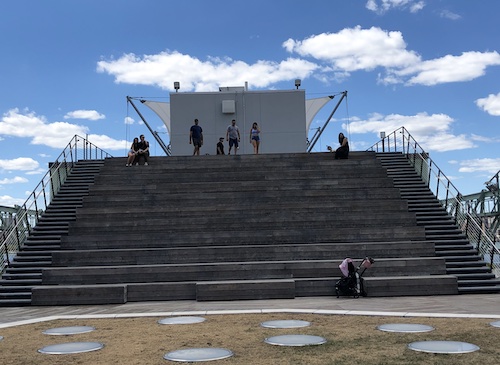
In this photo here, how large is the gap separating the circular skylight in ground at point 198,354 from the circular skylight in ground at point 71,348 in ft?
4.13

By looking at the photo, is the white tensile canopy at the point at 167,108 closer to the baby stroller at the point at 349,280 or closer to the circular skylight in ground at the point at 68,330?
the baby stroller at the point at 349,280

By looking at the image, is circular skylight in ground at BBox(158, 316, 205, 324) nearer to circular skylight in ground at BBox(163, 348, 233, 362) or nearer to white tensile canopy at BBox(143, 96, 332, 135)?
circular skylight in ground at BBox(163, 348, 233, 362)

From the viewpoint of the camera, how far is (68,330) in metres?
8.71

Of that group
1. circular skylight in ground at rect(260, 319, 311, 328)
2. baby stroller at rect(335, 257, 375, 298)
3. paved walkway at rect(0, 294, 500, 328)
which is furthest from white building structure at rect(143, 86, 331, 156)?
circular skylight in ground at rect(260, 319, 311, 328)

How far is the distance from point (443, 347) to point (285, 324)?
277cm

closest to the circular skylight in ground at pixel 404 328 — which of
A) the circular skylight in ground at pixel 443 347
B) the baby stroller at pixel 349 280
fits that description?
the circular skylight in ground at pixel 443 347

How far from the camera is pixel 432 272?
1364 centimetres

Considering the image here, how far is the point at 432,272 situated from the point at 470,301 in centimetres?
215

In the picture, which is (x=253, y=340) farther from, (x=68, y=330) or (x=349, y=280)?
(x=349, y=280)

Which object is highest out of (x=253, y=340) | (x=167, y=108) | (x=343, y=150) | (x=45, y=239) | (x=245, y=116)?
(x=167, y=108)

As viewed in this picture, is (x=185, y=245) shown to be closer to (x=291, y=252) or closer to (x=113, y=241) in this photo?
(x=113, y=241)

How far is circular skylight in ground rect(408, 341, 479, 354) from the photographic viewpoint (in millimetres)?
6570

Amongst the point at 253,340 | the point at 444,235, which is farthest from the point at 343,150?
the point at 253,340

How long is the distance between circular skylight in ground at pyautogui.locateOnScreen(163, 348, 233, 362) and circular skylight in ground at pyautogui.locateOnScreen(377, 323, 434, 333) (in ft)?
9.20
